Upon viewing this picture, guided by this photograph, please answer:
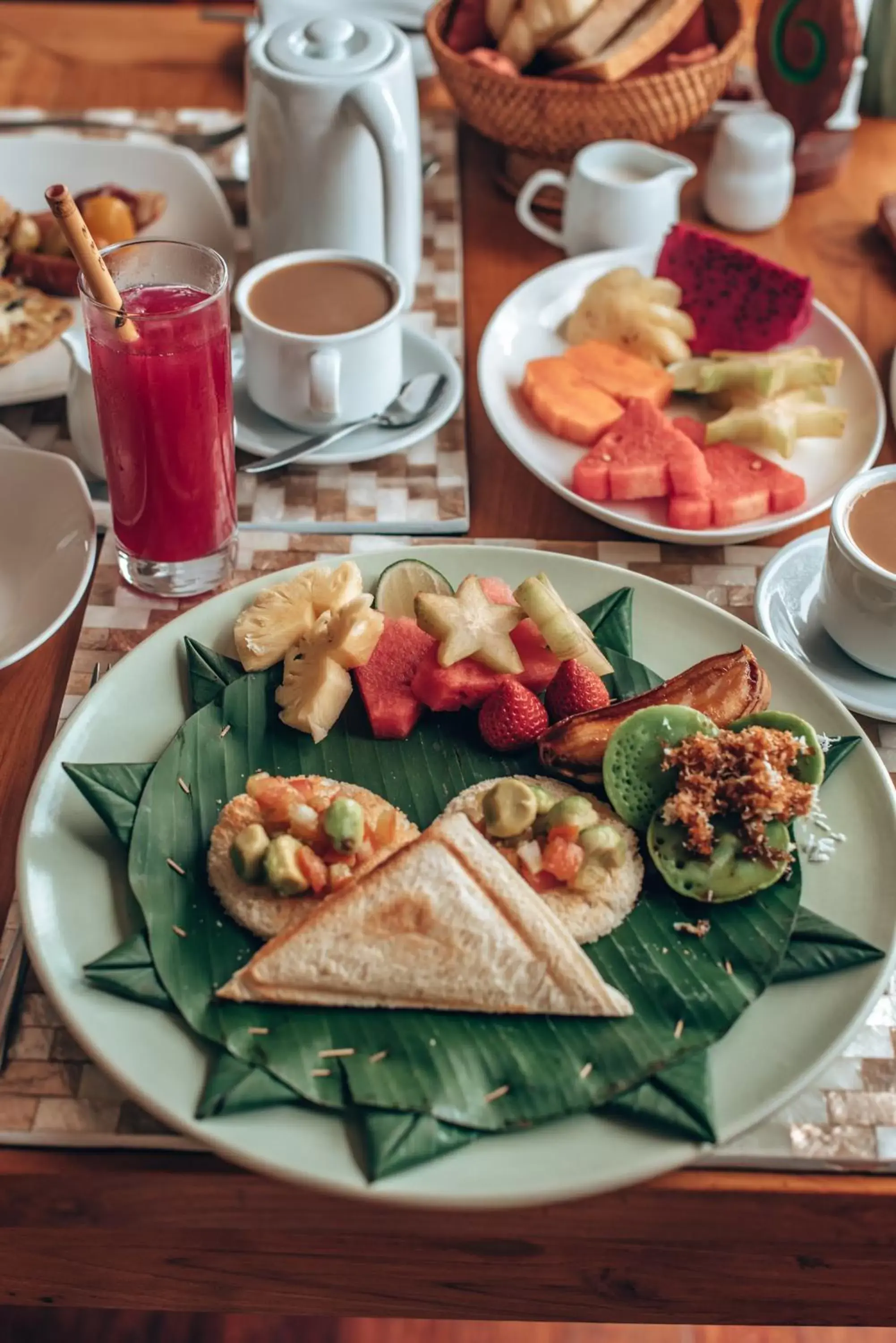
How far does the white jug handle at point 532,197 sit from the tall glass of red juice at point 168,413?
2.70 ft

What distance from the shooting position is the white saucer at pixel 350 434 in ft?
5.19

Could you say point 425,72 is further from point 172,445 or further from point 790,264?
point 172,445

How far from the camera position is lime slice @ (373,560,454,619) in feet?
4.21

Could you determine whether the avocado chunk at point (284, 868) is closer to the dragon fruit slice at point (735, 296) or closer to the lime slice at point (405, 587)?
the lime slice at point (405, 587)

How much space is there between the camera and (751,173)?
2002 mm

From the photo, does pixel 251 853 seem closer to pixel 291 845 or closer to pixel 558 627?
pixel 291 845

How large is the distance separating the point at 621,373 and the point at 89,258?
2.52 ft

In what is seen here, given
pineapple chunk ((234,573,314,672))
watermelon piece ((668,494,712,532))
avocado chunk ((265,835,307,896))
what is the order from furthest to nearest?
1. watermelon piece ((668,494,712,532))
2. pineapple chunk ((234,573,314,672))
3. avocado chunk ((265,835,307,896))

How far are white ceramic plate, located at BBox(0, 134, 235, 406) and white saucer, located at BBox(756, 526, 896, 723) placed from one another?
1033 millimetres

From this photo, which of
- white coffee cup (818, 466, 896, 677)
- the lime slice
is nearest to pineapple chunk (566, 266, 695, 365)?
white coffee cup (818, 466, 896, 677)

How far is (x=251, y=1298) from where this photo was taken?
41.0 inches

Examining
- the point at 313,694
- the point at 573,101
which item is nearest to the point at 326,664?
the point at 313,694

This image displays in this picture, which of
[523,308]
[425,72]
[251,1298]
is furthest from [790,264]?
[251,1298]

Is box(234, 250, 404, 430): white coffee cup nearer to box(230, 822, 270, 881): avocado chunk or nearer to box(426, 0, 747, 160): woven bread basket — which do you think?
box(426, 0, 747, 160): woven bread basket
